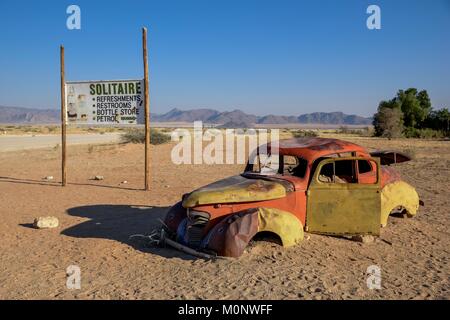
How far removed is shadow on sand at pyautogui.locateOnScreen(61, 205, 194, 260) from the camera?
636cm

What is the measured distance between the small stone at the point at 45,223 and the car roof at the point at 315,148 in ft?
14.1

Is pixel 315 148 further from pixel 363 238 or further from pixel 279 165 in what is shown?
pixel 363 238

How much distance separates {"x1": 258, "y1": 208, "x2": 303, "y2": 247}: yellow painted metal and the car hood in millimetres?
215

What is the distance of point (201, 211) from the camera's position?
557 cm

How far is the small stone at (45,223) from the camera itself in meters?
7.39

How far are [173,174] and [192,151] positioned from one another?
9111 millimetres

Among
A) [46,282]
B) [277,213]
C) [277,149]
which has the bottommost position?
[46,282]

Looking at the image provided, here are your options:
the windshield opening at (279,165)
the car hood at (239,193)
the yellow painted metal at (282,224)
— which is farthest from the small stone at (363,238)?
the car hood at (239,193)

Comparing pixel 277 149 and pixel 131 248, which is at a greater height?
pixel 277 149

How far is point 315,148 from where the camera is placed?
6242mm

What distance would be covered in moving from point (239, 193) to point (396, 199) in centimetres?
291

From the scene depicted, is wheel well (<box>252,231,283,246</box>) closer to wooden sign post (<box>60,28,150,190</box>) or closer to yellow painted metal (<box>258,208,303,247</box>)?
yellow painted metal (<box>258,208,303,247</box>)
